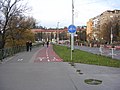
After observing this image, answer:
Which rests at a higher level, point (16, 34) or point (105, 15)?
point (105, 15)

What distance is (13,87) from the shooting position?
33.6 ft

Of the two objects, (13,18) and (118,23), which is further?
(118,23)

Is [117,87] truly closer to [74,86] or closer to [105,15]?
[74,86]

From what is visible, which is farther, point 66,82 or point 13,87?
point 66,82

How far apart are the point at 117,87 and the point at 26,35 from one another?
1973 inches

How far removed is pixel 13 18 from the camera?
1767 inches

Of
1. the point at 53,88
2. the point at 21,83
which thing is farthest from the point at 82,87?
the point at 21,83

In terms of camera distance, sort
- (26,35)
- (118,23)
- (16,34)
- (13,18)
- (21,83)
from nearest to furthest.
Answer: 1. (21,83)
2. (13,18)
3. (16,34)
4. (26,35)
5. (118,23)

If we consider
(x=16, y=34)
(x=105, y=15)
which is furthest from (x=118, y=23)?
(x=16, y=34)

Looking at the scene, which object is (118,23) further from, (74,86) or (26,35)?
(74,86)

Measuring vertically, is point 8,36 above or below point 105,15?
below

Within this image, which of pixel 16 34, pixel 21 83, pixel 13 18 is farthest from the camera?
pixel 16 34

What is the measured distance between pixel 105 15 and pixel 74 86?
147031 mm

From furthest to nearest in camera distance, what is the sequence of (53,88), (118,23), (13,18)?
(118,23) < (13,18) < (53,88)
